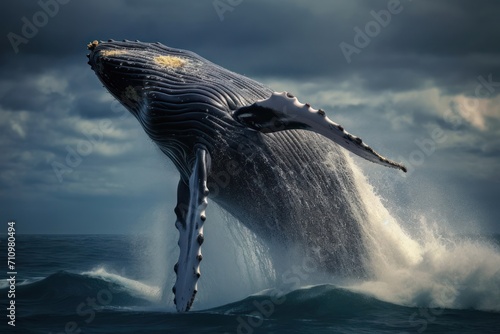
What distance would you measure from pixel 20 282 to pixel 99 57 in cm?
745

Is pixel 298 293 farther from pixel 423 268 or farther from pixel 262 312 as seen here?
pixel 423 268

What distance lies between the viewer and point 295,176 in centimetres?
1099

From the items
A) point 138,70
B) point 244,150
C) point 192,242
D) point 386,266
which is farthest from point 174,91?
point 386,266

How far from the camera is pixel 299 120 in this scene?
9719mm

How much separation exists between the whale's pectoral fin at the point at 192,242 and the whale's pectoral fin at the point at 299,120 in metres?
1.10

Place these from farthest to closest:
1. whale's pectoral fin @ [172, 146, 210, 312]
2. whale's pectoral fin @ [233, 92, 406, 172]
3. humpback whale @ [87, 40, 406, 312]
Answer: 1. humpback whale @ [87, 40, 406, 312]
2. whale's pectoral fin @ [233, 92, 406, 172]
3. whale's pectoral fin @ [172, 146, 210, 312]

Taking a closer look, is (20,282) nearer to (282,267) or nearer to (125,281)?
(125,281)

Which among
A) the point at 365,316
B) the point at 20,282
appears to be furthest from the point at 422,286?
the point at 20,282

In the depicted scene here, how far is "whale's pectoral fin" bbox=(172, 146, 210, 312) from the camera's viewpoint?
363 inches

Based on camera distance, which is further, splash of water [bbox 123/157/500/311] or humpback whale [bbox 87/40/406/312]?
splash of water [bbox 123/157/500/311]

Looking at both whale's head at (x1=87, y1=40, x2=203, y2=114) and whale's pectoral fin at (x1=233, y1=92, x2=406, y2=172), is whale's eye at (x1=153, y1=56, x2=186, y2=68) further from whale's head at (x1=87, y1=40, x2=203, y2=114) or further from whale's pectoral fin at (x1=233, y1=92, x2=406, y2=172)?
whale's pectoral fin at (x1=233, y1=92, x2=406, y2=172)

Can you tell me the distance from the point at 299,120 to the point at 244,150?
47.6 inches

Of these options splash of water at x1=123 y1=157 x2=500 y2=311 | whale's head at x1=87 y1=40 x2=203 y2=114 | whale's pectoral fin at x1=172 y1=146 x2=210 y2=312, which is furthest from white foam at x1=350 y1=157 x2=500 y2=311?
whale's head at x1=87 y1=40 x2=203 y2=114

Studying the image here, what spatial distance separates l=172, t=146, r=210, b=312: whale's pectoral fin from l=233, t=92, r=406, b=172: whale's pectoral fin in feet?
3.60
